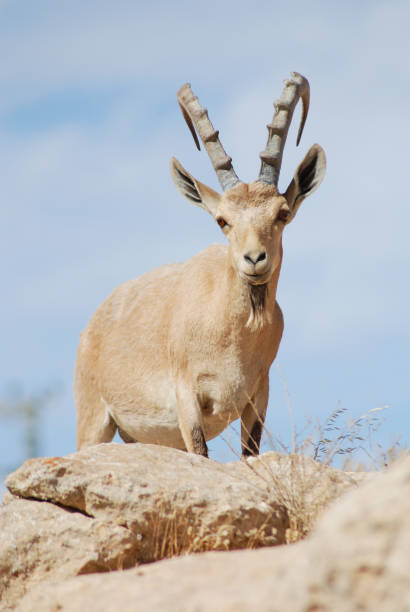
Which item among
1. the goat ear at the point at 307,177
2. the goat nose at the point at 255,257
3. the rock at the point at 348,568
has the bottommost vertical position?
the rock at the point at 348,568

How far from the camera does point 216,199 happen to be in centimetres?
794

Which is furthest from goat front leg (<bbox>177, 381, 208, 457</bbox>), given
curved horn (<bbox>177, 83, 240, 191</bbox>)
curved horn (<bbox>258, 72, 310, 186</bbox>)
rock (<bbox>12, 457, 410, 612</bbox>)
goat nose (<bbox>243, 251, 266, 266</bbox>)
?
rock (<bbox>12, 457, 410, 612</bbox>)

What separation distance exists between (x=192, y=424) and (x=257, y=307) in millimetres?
1189

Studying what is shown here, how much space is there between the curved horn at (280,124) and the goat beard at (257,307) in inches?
39.8

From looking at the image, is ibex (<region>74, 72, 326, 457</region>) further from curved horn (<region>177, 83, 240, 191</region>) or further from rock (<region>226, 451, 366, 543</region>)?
rock (<region>226, 451, 366, 543</region>)

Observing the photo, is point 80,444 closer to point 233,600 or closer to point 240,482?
point 240,482

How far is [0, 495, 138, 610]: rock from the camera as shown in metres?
4.84

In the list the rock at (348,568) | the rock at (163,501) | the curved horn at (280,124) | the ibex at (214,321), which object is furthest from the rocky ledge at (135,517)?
the curved horn at (280,124)

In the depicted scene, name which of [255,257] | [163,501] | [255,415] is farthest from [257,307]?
[163,501]

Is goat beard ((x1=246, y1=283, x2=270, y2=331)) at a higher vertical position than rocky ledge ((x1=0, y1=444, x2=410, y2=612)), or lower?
higher

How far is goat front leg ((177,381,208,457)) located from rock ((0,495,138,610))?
270 cm

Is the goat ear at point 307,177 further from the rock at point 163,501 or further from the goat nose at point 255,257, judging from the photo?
the rock at point 163,501

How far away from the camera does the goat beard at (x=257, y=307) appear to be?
748cm

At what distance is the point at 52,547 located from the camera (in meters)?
4.96
